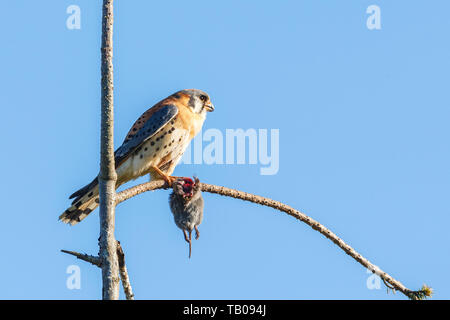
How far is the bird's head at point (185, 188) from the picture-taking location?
584 centimetres

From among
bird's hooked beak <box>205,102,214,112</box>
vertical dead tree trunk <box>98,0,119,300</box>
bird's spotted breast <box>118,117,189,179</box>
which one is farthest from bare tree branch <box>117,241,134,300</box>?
bird's hooked beak <box>205,102,214,112</box>

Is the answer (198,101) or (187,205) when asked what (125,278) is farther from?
(198,101)

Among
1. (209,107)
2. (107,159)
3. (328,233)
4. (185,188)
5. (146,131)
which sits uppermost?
→ (209,107)

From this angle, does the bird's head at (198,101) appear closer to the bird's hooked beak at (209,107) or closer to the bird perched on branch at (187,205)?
the bird's hooked beak at (209,107)

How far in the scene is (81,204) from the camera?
697 centimetres

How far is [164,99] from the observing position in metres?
8.77

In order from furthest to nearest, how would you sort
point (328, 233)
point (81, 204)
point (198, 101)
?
point (198, 101), point (81, 204), point (328, 233)

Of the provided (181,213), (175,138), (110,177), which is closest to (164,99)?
(175,138)

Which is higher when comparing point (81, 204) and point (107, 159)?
point (81, 204)

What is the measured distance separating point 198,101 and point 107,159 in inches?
178

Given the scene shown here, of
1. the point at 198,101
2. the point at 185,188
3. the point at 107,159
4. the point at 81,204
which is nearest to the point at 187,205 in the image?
the point at 185,188

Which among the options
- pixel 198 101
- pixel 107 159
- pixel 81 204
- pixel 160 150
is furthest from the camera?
pixel 198 101
